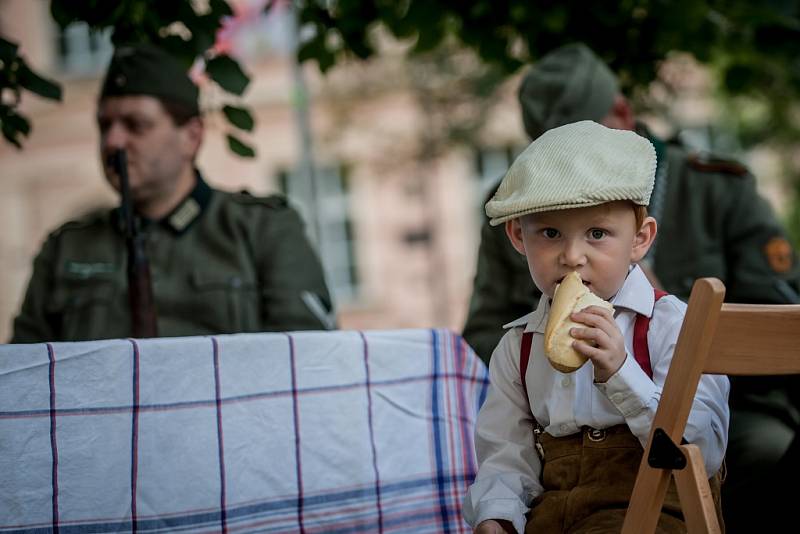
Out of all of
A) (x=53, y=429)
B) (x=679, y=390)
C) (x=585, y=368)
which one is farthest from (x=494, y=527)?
(x=53, y=429)

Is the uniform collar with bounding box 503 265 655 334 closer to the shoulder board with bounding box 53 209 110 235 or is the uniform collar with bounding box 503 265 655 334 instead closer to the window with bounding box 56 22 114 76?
the shoulder board with bounding box 53 209 110 235

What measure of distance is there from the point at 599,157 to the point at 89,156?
61.3 ft

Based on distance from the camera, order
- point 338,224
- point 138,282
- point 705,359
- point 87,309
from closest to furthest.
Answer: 1. point 705,359
2. point 138,282
3. point 87,309
4. point 338,224

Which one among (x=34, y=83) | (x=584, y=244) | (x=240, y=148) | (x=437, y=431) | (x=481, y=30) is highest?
(x=481, y=30)

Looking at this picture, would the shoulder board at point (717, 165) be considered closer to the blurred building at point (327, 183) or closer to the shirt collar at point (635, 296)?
the shirt collar at point (635, 296)

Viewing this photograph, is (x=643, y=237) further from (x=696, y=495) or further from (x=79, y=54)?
(x=79, y=54)

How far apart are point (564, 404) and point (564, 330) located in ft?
0.78

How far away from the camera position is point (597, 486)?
6.95 feet

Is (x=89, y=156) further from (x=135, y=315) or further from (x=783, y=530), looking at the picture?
(x=783, y=530)

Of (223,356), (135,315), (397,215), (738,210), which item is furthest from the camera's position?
(397,215)

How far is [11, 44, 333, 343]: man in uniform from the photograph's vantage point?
3.81 m

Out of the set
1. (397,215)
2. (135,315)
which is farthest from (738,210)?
(397,215)

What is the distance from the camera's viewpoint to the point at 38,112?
790 inches

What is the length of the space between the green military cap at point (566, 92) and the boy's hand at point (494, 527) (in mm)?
1721
